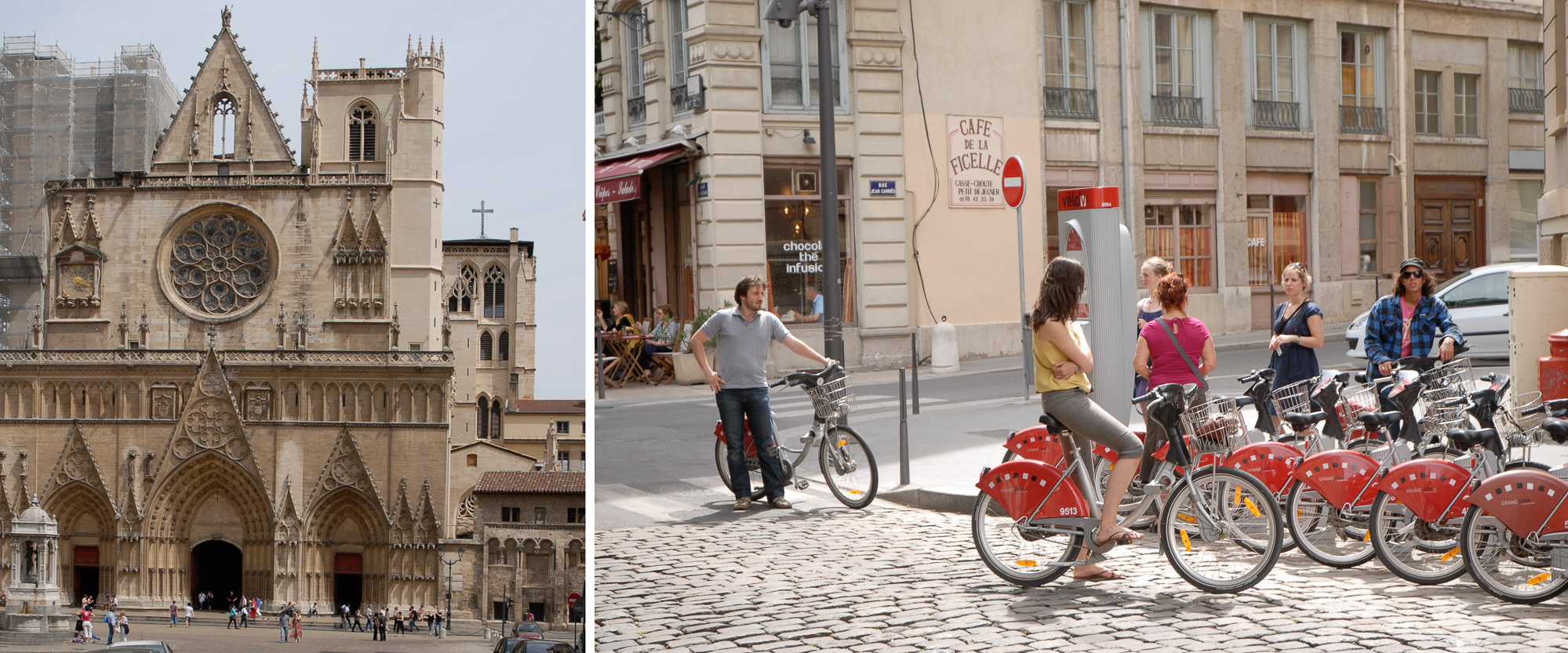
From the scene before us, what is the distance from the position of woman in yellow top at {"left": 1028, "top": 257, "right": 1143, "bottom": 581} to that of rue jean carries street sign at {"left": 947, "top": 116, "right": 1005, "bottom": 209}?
12.2m

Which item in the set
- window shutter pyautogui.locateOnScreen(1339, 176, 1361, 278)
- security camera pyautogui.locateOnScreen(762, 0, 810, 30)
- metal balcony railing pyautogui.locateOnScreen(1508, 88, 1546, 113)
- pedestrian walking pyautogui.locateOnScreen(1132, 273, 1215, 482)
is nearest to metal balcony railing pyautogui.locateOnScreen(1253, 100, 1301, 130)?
window shutter pyautogui.locateOnScreen(1339, 176, 1361, 278)

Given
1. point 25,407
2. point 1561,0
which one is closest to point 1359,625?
point 1561,0

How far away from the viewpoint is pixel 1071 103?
58.6 ft

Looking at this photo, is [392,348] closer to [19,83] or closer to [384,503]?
[384,503]

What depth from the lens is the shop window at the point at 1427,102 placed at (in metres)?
22.3

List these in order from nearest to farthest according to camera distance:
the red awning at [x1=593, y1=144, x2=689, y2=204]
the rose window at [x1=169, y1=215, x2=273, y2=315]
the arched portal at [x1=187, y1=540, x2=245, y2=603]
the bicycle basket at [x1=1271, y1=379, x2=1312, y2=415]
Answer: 1. the bicycle basket at [x1=1271, y1=379, x2=1312, y2=415]
2. the rose window at [x1=169, y1=215, x2=273, y2=315]
3. the red awning at [x1=593, y1=144, x2=689, y2=204]
4. the arched portal at [x1=187, y1=540, x2=245, y2=603]

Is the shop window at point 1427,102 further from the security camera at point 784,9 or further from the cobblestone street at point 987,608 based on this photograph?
the cobblestone street at point 987,608

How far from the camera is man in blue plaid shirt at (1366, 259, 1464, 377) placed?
24.0ft

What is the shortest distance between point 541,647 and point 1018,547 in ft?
7.90

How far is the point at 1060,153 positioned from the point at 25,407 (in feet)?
40.9

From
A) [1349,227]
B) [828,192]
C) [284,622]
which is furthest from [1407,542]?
[1349,227]

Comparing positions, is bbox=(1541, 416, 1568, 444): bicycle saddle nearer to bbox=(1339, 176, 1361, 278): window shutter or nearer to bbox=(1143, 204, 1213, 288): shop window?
bbox=(1143, 204, 1213, 288): shop window

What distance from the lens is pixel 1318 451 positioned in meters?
5.89

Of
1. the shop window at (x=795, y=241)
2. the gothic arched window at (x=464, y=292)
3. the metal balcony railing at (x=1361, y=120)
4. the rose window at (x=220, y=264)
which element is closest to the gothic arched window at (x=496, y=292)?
the gothic arched window at (x=464, y=292)
